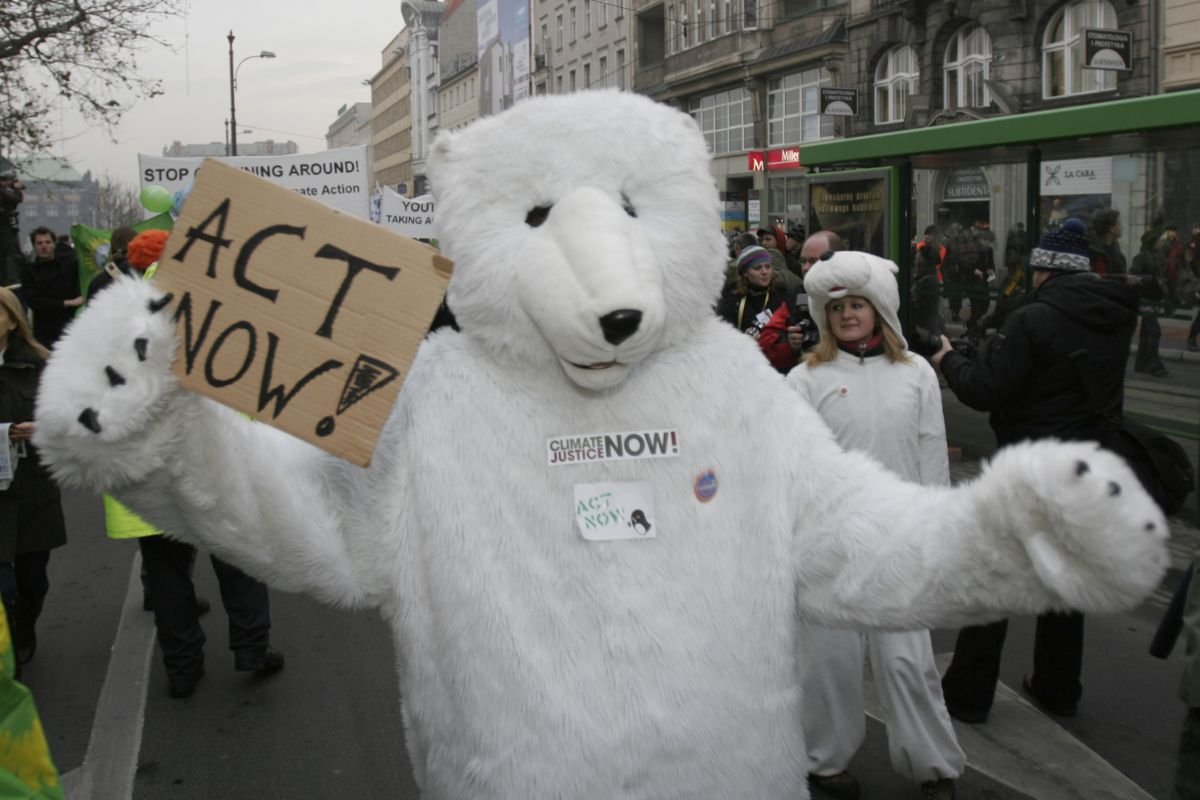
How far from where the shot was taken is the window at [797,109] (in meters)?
33.8

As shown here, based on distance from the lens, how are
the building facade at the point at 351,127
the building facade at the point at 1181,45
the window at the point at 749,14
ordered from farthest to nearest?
the building facade at the point at 351,127, the window at the point at 749,14, the building facade at the point at 1181,45

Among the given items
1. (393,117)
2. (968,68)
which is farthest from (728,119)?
(393,117)

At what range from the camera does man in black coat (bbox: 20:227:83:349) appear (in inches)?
421

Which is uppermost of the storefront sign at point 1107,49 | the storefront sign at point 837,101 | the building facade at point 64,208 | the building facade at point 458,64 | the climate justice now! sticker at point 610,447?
Result: the building facade at point 458,64

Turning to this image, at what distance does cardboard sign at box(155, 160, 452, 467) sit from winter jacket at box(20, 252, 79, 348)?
957 cm

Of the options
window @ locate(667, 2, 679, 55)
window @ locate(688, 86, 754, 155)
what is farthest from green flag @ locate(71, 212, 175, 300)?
window @ locate(667, 2, 679, 55)

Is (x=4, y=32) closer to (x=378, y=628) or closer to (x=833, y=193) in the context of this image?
(x=833, y=193)

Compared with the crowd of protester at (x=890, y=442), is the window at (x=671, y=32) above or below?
above

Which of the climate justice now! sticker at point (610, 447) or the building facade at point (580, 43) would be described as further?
the building facade at point (580, 43)

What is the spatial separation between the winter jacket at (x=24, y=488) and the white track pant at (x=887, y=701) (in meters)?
3.47

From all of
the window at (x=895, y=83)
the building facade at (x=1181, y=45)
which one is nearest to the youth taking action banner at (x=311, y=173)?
the building facade at (x=1181, y=45)

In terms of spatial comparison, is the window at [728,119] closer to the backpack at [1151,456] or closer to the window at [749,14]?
the window at [749,14]

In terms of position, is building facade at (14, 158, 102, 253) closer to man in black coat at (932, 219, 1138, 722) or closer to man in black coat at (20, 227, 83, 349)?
man in black coat at (20, 227, 83, 349)

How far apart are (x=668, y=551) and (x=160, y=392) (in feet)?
3.08
